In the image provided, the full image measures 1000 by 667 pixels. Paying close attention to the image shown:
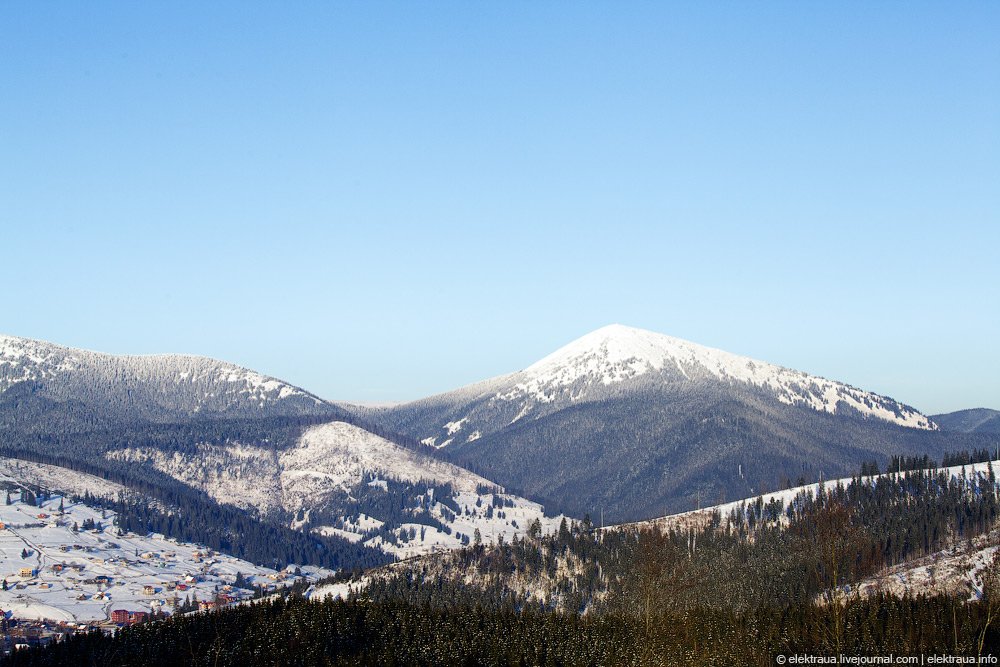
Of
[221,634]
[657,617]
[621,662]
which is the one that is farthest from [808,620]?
[221,634]

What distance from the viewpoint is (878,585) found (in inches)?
7534

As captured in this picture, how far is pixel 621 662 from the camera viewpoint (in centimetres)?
10075

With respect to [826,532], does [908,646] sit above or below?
below

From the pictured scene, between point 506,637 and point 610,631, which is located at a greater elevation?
point 610,631

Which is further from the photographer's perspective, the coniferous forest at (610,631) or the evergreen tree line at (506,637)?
the evergreen tree line at (506,637)

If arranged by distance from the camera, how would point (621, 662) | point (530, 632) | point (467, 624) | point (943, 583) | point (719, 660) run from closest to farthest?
point (719, 660), point (621, 662), point (530, 632), point (467, 624), point (943, 583)

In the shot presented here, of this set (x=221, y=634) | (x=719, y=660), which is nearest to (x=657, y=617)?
(x=719, y=660)

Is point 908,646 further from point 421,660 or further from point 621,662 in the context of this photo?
point 421,660

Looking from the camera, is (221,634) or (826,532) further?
(221,634)

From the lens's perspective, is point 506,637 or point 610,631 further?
point 506,637

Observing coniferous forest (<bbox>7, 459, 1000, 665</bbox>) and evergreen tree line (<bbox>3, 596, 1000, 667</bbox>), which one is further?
evergreen tree line (<bbox>3, 596, 1000, 667</bbox>)

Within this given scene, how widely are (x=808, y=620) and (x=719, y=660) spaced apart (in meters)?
38.5

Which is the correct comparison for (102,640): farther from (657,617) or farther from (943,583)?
(943,583)

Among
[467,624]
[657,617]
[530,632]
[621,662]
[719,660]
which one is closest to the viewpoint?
[719,660]
